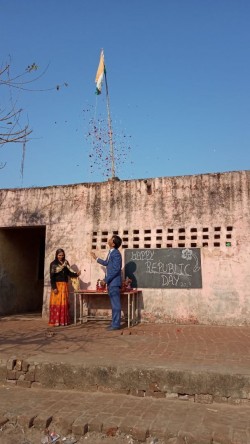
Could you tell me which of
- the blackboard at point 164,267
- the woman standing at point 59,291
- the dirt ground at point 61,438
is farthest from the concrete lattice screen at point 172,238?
the dirt ground at point 61,438

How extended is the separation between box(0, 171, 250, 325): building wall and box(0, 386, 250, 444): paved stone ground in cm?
359

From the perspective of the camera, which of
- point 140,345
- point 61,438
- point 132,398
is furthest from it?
point 140,345

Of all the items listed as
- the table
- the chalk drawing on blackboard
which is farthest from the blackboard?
the table

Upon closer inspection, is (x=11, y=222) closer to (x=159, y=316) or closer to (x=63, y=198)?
(x=63, y=198)

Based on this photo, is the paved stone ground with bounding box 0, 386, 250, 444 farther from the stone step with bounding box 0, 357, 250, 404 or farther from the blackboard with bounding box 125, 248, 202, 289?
Result: the blackboard with bounding box 125, 248, 202, 289

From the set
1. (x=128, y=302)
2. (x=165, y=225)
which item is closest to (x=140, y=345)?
(x=128, y=302)

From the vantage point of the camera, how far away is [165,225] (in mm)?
7805

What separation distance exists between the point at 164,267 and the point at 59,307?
8.13 ft

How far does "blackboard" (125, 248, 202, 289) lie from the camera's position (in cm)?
744

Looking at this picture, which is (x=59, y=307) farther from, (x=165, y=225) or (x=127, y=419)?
(x=127, y=419)

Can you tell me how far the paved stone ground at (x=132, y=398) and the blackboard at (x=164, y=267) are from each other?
1311 millimetres

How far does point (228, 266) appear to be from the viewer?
7.24m

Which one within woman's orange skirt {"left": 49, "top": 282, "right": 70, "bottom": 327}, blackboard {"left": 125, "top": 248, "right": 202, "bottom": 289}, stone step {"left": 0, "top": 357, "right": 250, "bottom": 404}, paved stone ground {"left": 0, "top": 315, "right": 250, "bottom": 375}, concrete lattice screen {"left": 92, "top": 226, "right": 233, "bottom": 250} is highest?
concrete lattice screen {"left": 92, "top": 226, "right": 233, "bottom": 250}

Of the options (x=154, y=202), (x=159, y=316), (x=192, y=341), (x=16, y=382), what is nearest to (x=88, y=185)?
(x=154, y=202)
